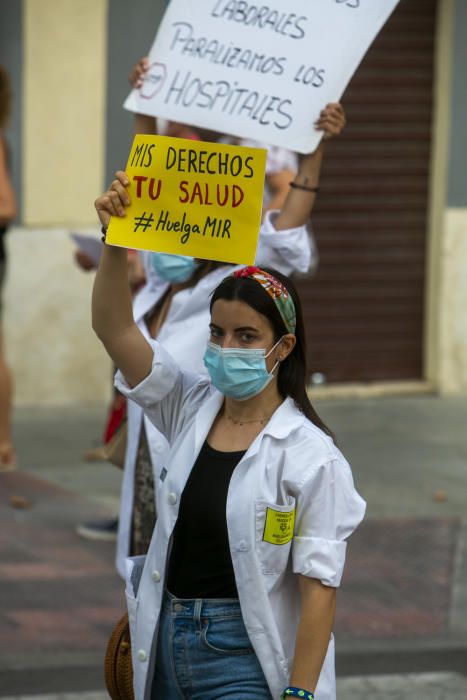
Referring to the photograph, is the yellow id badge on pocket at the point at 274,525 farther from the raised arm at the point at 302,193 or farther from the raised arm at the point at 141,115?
the raised arm at the point at 141,115

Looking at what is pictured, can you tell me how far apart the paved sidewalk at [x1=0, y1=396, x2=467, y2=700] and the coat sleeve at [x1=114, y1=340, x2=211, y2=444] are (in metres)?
1.95

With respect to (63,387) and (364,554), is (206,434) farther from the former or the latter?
(63,387)

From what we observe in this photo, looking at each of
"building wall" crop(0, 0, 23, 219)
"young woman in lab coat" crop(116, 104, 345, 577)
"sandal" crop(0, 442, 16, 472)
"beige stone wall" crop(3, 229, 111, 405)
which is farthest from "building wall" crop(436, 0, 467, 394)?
"young woman in lab coat" crop(116, 104, 345, 577)

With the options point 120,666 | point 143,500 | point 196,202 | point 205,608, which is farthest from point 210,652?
point 143,500

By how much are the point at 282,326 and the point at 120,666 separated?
37.8 inches

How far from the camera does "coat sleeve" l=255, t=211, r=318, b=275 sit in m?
→ 4.65

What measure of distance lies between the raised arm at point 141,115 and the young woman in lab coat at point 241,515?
1407 millimetres

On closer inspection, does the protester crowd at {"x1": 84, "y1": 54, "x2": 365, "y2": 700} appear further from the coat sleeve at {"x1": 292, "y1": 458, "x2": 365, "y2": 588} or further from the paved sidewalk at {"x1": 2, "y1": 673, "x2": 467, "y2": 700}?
the paved sidewalk at {"x1": 2, "y1": 673, "x2": 467, "y2": 700}

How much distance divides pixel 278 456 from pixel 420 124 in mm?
7738

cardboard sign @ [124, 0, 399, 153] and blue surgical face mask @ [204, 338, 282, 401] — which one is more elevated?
cardboard sign @ [124, 0, 399, 153]

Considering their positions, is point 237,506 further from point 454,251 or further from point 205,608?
point 454,251

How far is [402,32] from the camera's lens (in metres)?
10.5

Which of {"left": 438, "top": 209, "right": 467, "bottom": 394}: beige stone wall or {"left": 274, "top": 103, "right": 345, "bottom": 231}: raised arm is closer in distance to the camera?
{"left": 274, "top": 103, "right": 345, "bottom": 231}: raised arm

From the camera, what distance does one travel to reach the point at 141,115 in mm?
4828
